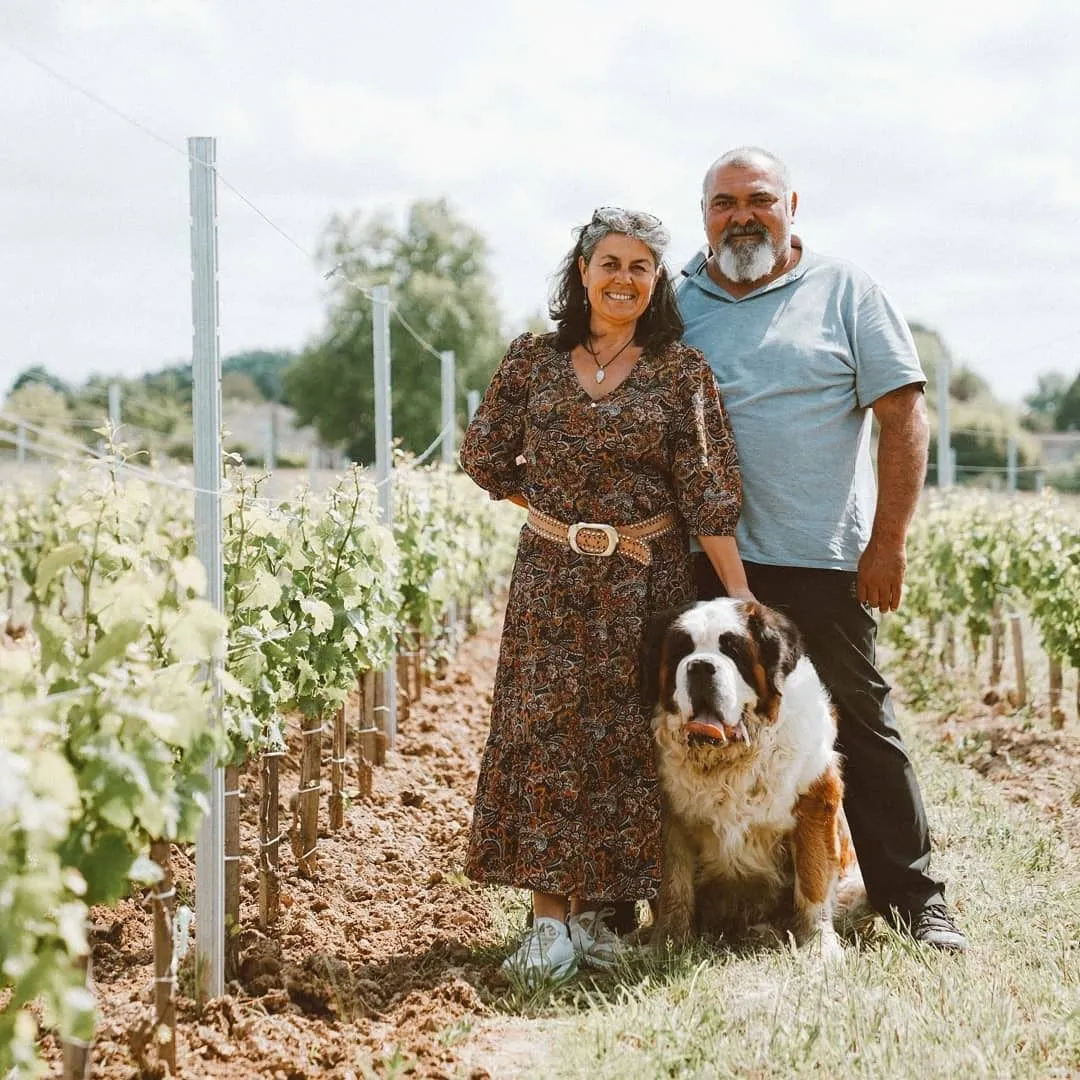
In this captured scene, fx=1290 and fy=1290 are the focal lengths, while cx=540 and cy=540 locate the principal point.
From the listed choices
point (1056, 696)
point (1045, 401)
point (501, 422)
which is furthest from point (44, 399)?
point (1045, 401)

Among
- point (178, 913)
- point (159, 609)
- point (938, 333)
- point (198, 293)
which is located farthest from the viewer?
point (938, 333)

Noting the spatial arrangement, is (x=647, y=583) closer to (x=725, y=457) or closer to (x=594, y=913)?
(x=725, y=457)

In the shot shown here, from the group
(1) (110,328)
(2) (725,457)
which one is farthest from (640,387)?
(1) (110,328)

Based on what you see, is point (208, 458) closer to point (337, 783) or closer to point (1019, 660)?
point (337, 783)

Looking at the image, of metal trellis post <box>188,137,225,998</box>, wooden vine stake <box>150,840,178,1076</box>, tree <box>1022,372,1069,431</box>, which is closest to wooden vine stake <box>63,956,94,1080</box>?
wooden vine stake <box>150,840,178,1076</box>

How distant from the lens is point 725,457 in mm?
3807

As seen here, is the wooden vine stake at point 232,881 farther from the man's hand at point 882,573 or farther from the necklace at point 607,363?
the man's hand at point 882,573

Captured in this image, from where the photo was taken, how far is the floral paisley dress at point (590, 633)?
12.5 feet

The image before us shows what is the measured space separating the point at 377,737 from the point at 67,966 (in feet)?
14.1

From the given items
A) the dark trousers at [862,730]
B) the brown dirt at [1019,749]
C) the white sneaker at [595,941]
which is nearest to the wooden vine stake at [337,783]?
the white sneaker at [595,941]

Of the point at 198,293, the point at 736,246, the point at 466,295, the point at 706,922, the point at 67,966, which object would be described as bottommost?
the point at 706,922

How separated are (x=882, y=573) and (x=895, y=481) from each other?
29cm

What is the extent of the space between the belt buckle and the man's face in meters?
0.92

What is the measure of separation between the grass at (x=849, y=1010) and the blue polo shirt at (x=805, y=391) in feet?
4.00
